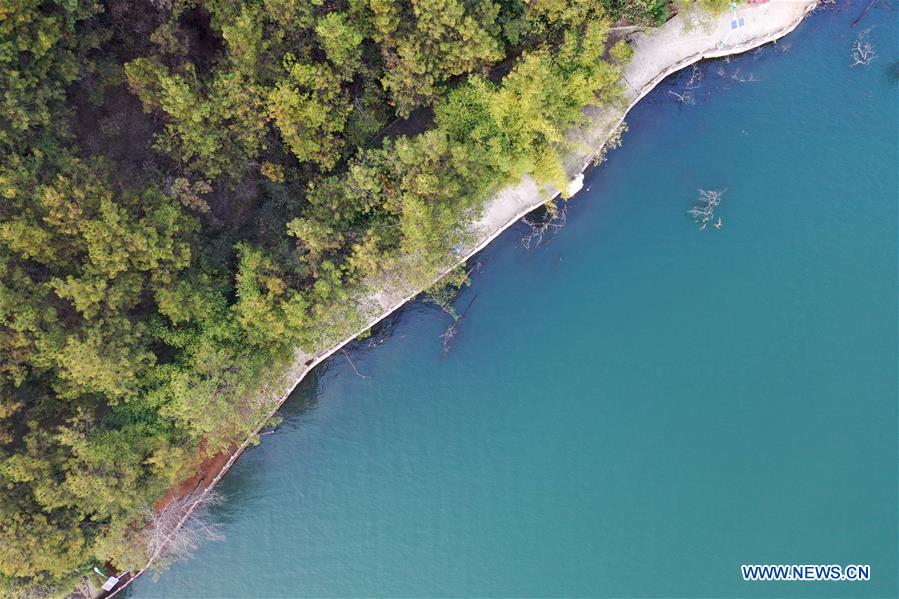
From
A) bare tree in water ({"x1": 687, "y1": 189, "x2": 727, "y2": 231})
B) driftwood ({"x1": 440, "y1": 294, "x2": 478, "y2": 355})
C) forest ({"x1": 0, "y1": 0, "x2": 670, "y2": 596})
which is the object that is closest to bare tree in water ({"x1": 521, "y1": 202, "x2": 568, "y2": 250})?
forest ({"x1": 0, "y1": 0, "x2": 670, "y2": 596})

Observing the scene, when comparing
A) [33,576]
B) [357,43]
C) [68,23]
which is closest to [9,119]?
[68,23]

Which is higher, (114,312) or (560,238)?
(560,238)

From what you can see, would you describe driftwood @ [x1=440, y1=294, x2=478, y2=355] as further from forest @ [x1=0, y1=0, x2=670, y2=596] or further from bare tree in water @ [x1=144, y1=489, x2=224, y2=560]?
bare tree in water @ [x1=144, y1=489, x2=224, y2=560]

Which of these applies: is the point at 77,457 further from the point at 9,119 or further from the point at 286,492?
the point at 9,119

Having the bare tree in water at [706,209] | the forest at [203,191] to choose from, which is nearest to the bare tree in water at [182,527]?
the forest at [203,191]

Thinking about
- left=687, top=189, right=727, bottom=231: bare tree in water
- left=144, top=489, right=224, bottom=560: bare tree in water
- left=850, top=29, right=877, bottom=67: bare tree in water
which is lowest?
left=144, top=489, right=224, bottom=560: bare tree in water

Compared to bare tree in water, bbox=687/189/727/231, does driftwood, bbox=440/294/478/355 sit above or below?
below
